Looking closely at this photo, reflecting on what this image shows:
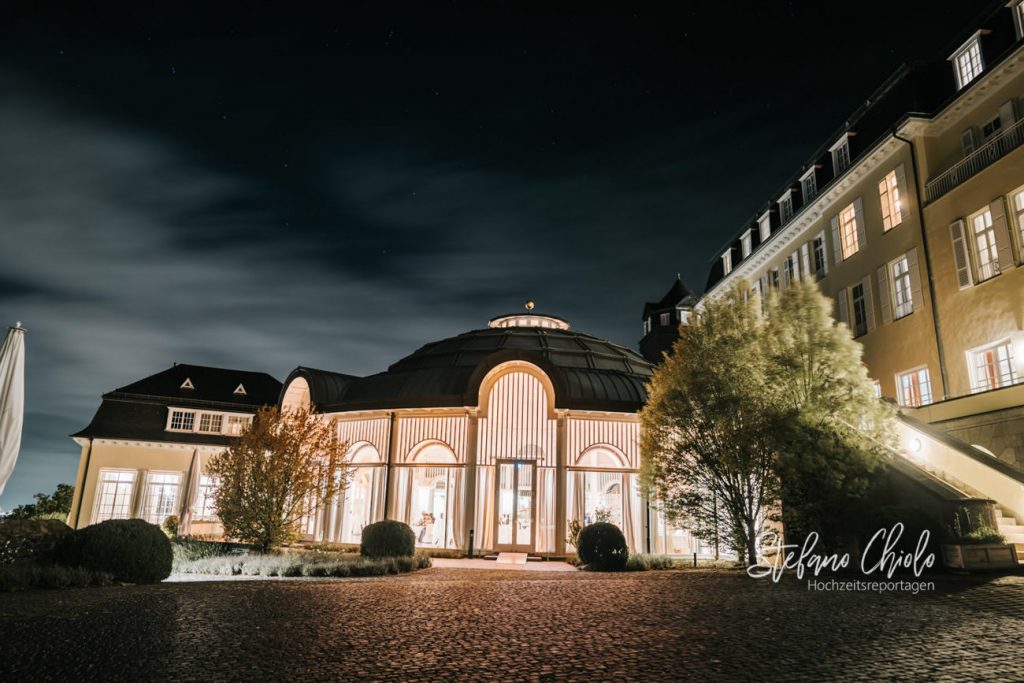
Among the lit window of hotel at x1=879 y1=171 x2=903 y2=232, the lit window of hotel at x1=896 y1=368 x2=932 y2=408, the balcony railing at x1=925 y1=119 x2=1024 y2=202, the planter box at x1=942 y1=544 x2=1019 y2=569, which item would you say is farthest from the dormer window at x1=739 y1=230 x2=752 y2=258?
the planter box at x1=942 y1=544 x2=1019 y2=569

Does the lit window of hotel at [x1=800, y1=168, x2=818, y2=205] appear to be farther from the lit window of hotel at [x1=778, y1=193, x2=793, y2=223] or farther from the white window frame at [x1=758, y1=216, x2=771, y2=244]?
the white window frame at [x1=758, y1=216, x2=771, y2=244]

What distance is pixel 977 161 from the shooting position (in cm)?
1875

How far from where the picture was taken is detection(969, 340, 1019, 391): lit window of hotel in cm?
1730

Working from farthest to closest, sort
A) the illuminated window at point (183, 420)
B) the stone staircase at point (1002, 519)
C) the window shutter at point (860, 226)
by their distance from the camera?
1. the illuminated window at point (183, 420)
2. the window shutter at point (860, 226)
3. the stone staircase at point (1002, 519)

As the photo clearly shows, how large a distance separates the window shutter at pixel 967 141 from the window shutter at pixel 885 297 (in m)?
4.22

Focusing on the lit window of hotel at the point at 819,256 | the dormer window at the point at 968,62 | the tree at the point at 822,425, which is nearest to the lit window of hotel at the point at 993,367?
the tree at the point at 822,425

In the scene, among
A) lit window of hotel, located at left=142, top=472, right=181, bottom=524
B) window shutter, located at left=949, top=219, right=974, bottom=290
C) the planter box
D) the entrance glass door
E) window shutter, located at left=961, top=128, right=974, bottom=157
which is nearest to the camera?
the planter box

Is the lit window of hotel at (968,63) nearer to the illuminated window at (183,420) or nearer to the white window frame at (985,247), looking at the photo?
the white window frame at (985,247)

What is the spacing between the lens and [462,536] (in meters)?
23.5

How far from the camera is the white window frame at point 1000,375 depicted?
1705cm

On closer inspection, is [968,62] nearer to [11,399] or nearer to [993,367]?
[993,367]

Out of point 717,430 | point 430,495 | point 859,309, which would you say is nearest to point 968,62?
point 859,309

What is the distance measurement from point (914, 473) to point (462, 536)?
48.8 feet

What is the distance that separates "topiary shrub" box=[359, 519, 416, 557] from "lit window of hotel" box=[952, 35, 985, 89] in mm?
21797
